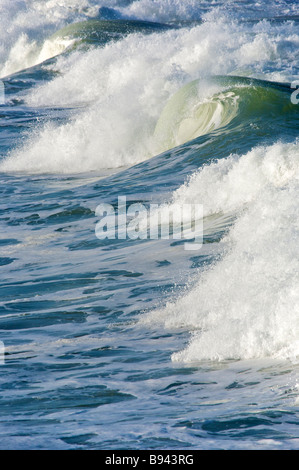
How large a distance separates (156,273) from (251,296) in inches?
74.4

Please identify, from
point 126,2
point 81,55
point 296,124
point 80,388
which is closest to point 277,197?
point 80,388

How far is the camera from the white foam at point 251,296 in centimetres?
454

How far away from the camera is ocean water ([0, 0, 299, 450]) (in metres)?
3.74

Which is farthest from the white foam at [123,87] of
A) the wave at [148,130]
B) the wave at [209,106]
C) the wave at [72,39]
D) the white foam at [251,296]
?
the white foam at [251,296]

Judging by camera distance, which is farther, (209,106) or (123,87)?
(123,87)

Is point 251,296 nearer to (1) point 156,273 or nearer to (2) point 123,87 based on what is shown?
(1) point 156,273

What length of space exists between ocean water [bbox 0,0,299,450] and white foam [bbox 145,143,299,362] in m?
0.01

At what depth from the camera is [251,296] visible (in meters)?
5.05

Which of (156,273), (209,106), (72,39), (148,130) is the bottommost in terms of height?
(156,273)

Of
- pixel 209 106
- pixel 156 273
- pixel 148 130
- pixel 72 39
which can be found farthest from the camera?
pixel 72 39

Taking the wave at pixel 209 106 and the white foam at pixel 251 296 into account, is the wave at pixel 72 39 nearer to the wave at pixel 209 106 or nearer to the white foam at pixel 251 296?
the wave at pixel 209 106

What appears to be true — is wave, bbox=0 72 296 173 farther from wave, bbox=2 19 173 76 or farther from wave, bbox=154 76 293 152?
wave, bbox=2 19 173 76

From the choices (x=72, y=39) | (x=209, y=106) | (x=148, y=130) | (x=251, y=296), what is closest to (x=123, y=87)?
(x=148, y=130)

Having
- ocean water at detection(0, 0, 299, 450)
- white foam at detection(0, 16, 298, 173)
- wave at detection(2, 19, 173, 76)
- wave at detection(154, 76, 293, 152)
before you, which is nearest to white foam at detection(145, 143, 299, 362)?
ocean water at detection(0, 0, 299, 450)
